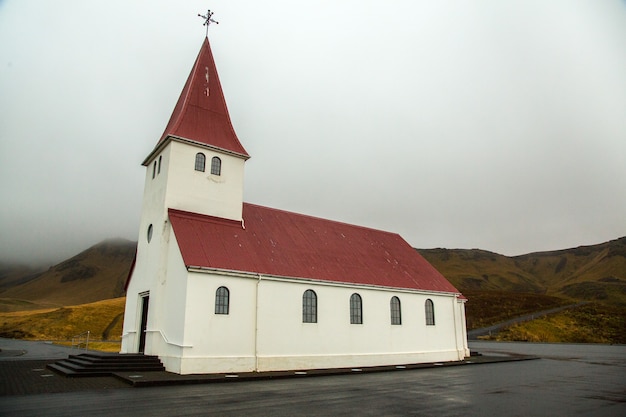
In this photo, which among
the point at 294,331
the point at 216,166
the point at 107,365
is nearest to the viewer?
the point at 107,365

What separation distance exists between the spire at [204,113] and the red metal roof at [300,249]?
158 inches

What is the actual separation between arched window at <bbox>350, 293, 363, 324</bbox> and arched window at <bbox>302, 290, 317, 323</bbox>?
2.44 m

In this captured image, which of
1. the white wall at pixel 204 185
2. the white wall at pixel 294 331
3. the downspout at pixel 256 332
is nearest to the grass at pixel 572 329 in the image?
the white wall at pixel 294 331

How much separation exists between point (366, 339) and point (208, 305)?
30.2 feet

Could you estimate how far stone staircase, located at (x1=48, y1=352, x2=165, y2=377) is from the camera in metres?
16.1

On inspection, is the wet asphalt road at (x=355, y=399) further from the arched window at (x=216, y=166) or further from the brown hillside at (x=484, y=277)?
the brown hillside at (x=484, y=277)

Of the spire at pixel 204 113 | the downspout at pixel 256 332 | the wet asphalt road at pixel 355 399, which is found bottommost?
the wet asphalt road at pixel 355 399

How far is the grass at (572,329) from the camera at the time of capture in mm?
51562

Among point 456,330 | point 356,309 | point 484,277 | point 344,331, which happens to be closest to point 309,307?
point 344,331

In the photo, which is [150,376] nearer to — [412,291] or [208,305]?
[208,305]

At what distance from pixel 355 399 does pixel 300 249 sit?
1217 cm

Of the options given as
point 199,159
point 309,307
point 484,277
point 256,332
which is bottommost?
point 256,332

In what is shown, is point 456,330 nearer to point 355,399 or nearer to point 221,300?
point 221,300

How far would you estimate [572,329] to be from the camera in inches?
2136
